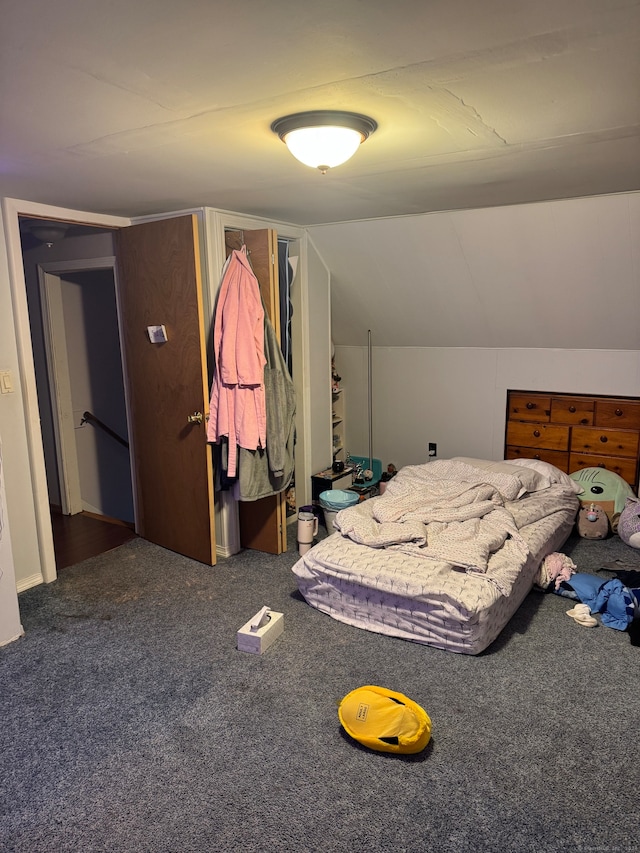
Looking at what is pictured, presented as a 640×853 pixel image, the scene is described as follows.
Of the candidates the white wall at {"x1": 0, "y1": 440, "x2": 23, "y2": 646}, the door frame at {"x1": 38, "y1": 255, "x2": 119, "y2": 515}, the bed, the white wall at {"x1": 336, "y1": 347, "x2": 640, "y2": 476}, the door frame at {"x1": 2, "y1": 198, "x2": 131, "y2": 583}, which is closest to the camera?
the bed

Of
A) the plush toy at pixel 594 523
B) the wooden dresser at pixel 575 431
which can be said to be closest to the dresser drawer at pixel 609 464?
the wooden dresser at pixel 575 431

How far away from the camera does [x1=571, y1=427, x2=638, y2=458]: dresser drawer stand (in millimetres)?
4078

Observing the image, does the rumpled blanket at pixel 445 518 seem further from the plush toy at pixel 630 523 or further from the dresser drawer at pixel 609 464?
the dresser drawer at pixel 609 464

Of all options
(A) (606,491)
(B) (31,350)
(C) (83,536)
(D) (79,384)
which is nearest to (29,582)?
(C) (83,536)

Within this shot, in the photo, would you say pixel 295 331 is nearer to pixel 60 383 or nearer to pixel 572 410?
pixel 60 383

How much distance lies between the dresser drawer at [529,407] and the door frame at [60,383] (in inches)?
118

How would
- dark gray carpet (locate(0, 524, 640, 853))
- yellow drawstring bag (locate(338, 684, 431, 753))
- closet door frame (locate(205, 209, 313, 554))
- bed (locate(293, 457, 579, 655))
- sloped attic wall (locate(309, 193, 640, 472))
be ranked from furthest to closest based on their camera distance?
sloped attic wall (locate(309, 193, 640, 472))
closet door frame (locate(205, 209, 313, 554))
bed (locate(293, 457, 579, 655))
yellow drawstring bag (locate(338, 684, 431, 753))
dark gray carpet (locate(0, 524, 640, 853))

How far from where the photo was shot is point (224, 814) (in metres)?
1.82

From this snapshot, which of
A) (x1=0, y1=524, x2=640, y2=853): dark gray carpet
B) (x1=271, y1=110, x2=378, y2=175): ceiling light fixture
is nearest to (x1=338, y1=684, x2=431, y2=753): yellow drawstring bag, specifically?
(x1=0, y1=524, x2=640, y2=853): dark gray carpet

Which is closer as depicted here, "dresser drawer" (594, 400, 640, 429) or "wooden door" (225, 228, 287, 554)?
"wooden door" (225, 228, 287, 554)

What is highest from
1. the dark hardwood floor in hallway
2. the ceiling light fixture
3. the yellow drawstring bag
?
the ceiling light fixture

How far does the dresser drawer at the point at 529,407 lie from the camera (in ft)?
14.3

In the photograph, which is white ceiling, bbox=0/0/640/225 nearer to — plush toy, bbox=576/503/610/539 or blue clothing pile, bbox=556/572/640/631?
blue clothing pile, bbox=556/572/640/631

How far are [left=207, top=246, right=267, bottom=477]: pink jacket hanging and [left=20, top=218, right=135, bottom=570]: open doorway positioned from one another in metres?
0.97
